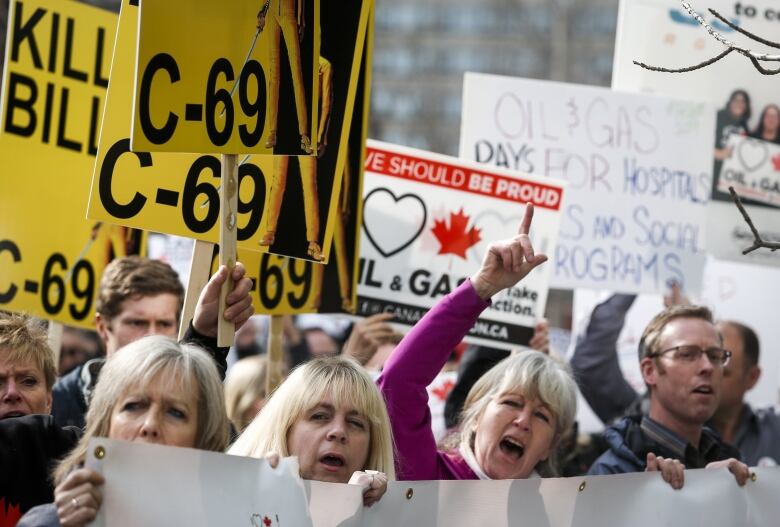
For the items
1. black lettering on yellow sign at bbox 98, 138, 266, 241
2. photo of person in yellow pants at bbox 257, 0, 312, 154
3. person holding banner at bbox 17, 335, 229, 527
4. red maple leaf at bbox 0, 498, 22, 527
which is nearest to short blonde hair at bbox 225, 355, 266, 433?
black lettering on yellow sign at bbox 98, 138, 266, 241

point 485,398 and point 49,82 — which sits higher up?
point 49,82

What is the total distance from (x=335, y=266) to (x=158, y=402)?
7.55 feet

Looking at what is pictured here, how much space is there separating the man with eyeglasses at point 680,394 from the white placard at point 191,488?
2.00 metres

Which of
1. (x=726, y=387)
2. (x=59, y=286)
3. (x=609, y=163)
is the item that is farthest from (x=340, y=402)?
(x=609, y=163)

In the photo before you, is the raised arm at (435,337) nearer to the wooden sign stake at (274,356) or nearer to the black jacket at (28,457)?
the black jacket at (28,457)

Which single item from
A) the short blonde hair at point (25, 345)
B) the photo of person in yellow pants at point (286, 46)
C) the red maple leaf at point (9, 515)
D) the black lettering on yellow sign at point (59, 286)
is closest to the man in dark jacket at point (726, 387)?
the black lettering on yellow sign at point (59, 286)

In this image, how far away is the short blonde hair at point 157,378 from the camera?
11.3 ft

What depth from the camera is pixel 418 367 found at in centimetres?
416

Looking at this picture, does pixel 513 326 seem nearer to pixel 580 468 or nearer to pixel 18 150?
pixel 580 468

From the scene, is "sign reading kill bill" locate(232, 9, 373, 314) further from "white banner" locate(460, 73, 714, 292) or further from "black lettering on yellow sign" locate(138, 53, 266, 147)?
"white banner" locate(460, 73, 714, 292)

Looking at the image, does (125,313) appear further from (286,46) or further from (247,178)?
(286,46)

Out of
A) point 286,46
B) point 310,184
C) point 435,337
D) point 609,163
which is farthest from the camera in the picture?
point 609,163

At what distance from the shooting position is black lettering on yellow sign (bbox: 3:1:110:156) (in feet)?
18.5

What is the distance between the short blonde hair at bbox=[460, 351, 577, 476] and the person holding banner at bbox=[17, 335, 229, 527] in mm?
1259
